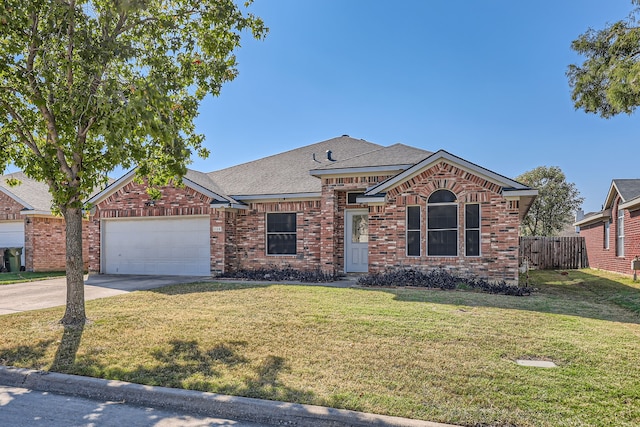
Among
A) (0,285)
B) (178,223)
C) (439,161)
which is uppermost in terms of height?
(439,161)

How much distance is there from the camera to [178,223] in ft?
51.8

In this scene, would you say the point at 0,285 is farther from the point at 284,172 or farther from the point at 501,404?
the point at 501,404

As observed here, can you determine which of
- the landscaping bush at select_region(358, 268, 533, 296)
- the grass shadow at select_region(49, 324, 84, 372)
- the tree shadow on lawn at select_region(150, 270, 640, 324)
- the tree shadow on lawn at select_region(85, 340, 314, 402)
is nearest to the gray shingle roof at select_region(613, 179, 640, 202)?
the tree shadow on lawn at select_region(150, 270, 640, 324)

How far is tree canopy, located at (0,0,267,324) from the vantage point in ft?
19.9

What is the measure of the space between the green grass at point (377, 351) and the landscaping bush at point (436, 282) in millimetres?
1275

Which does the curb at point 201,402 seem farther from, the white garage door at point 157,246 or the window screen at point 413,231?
the white garage door at point 157,246

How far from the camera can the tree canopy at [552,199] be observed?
35344mm

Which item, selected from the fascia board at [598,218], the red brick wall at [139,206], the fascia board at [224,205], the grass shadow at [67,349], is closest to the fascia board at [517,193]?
the fascia board at [224,205]

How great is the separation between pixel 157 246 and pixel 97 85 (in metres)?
10.1

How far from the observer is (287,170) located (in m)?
17.3

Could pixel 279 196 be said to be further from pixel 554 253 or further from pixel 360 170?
pixel 554 253

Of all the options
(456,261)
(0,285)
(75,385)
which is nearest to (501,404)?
(75,385)

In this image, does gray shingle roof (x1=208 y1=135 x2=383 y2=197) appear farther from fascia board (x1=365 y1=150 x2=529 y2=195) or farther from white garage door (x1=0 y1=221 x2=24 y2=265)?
white garage door (x1=0 y1=221 x2=24 y2=265)

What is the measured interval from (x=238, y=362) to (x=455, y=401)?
103 inches
